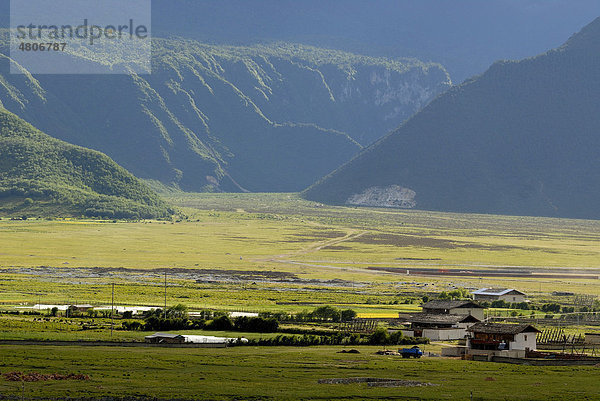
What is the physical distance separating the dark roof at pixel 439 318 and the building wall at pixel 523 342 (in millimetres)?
10705

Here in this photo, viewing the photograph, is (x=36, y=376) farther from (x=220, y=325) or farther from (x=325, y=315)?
(x=325, y=315)

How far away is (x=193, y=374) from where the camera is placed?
73.6 metres

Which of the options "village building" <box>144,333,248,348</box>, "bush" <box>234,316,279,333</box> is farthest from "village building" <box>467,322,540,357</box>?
"village building" <box>144,333,248,348</box>

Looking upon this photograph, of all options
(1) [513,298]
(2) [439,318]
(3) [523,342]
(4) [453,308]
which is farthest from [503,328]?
(1) [513,298]

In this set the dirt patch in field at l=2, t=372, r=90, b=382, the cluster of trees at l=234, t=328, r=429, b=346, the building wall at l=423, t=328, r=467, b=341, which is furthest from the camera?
the building wall at l=423, t=328, r=467, b=341

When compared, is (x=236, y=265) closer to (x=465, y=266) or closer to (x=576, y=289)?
(x=465, y=266)

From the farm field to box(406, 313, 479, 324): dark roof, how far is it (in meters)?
13.5

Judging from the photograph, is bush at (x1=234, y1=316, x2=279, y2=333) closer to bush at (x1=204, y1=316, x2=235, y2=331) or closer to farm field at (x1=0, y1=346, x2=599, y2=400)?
bush at (x1=204, y1=316, x2=235, y2=331)

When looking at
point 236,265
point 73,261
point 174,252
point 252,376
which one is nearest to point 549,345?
point 252,376

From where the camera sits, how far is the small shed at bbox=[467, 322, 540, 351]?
88.4 m

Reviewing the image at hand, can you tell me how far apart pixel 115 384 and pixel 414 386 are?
60.5 ft

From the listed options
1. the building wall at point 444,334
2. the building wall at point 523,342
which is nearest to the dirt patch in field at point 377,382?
the building wall at point 523,342

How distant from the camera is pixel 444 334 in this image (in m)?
98.4

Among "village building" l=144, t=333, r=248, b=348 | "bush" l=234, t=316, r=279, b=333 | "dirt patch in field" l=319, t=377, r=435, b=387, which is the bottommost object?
"dirt patch in field" l=319, t=377, r=435, b=387
